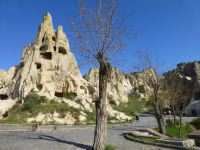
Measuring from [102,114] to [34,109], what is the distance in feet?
113

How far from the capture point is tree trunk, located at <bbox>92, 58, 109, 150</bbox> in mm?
Answer: 14938

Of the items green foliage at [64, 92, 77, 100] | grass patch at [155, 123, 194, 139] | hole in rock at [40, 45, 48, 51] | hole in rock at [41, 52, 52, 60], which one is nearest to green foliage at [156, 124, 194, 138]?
grass patch at [155, 123, 194, 139]

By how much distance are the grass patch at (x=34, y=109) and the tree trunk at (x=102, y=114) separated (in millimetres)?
30806

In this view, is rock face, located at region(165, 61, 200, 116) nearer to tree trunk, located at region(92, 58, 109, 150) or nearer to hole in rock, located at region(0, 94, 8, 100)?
hole in rock, located at region(0, 94, 8, 100)

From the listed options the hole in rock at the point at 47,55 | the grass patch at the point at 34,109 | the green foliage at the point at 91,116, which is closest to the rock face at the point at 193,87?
the green foliage at the point at 91,116

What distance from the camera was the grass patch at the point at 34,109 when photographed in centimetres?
4569

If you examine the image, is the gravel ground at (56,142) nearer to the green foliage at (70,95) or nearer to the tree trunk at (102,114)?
the tree trunk at (102,114)

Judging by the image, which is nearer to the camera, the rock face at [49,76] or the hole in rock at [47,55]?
the rock face at [49,76]

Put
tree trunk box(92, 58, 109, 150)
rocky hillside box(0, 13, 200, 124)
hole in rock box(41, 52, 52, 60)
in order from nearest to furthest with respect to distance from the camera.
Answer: tree trunk box(92, 58, 109, 150)
rocky hillside box(0, 13, 200, 124)
hole in rock box(41, 52, 52, 60)

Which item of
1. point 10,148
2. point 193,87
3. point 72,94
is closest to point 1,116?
point 72,94

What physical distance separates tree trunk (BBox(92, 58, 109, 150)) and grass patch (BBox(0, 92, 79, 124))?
3081 centimetres

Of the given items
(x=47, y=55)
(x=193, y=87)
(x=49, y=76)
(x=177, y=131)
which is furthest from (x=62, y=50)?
(x=193, y=87)

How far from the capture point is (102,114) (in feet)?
50.7

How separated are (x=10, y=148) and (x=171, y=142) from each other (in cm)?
953
